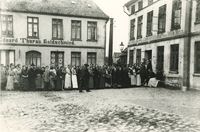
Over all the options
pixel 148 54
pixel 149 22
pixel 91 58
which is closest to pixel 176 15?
pixel 149 22

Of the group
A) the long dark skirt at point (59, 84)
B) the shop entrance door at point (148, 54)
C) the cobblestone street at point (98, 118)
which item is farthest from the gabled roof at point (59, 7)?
the cobblestone street at point (98, 118)

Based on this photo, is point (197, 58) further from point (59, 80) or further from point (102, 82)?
point (59, 80)

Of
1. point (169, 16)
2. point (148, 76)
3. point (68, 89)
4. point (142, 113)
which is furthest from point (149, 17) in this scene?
point (142, 113)

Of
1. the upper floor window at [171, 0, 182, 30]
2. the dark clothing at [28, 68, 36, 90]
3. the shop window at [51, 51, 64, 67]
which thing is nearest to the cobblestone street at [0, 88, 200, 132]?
the dark clothing at [28, 68, 36, 90]

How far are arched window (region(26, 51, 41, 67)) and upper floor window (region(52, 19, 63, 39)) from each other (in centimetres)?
221

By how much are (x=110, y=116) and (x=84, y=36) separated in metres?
19.1

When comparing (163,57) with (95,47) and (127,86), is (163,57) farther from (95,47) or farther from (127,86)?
(95,47)

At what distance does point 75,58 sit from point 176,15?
1128cm

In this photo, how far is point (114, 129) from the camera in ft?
21.7

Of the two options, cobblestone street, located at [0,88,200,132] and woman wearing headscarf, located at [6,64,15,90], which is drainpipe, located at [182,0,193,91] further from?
woman wearing headscarf, located at [6,64,15,90]

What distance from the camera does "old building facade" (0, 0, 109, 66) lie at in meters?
24.4

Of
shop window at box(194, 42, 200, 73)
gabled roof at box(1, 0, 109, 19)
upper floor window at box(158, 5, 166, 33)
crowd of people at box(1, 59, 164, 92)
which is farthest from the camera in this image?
gabled roof at box(1, 0, 109, 19)

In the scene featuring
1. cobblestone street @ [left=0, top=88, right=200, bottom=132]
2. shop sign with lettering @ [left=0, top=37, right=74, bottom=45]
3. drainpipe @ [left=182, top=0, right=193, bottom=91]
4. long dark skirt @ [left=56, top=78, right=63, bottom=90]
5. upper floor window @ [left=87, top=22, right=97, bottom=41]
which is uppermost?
upper floor window @ [left=87, top=22, right=97, bottom=41]

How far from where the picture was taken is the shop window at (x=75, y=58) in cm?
2623
